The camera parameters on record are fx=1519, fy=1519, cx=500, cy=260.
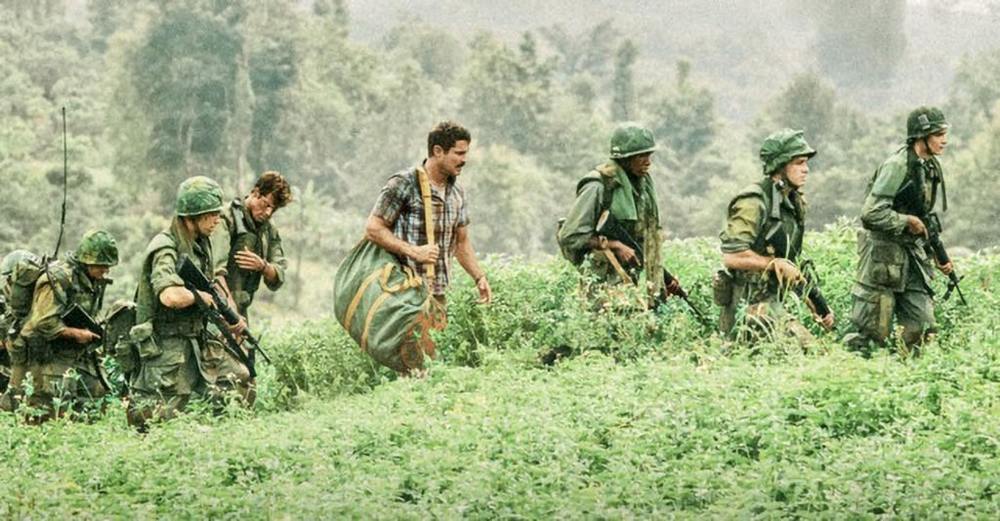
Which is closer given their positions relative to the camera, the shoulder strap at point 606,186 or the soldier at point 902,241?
the soldier at point 902,241

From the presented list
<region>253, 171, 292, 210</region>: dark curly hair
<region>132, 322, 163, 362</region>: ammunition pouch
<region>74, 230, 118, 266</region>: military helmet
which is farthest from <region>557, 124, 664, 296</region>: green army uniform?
<region>74, 230, 118, 266</region>: military helmet

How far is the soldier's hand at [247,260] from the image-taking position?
394 inches

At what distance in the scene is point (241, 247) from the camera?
10.1 m

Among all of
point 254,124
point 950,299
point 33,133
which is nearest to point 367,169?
point 254,124

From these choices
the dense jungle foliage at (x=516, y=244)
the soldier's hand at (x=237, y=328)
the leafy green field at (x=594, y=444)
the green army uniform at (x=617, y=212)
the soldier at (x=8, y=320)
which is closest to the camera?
the leafy green field at (x=594, y=444)

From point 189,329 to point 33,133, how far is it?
48567 millimetres

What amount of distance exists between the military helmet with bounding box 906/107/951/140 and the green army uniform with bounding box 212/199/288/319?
407 centimetres

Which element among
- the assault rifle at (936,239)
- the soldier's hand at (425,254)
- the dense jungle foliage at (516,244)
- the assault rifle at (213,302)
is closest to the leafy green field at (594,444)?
the dense jungle foliage at (516,244)

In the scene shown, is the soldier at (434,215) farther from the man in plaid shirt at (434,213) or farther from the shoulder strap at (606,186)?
the shoulder strap at (606,186)

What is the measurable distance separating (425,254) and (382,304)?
16.3 inches

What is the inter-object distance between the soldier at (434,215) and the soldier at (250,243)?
2.55 feet

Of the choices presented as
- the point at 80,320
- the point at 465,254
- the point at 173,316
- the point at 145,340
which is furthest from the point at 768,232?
the point at 80,320

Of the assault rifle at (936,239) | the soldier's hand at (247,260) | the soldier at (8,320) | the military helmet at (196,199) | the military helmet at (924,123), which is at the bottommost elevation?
the soldier at (8,320)

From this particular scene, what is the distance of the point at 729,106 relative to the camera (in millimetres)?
114750
